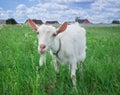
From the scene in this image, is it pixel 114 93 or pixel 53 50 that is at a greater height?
pixel 53 50

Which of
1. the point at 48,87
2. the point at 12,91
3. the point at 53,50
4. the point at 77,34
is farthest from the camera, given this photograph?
the point at 77,34

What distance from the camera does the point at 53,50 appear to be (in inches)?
231

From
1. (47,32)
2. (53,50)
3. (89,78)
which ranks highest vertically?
(47,32)

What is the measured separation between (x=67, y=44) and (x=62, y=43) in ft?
0.40

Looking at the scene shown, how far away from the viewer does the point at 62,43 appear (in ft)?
19.8

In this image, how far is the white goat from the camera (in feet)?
17.6

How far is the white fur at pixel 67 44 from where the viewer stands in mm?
5410

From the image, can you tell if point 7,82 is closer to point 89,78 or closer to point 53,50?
point 53,50

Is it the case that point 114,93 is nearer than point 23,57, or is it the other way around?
point 114,93

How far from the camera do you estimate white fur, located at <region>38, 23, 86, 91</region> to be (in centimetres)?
541

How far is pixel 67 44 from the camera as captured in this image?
611cm

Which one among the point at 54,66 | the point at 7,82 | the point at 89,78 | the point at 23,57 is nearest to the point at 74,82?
the point at 89,78

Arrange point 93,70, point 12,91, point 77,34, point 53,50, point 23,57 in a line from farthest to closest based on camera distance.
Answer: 1. point 23,57
2. point 77,34
3. point 93,70
4. point 53,50
5. point 12,91

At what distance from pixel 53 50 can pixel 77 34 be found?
1.30 metres
